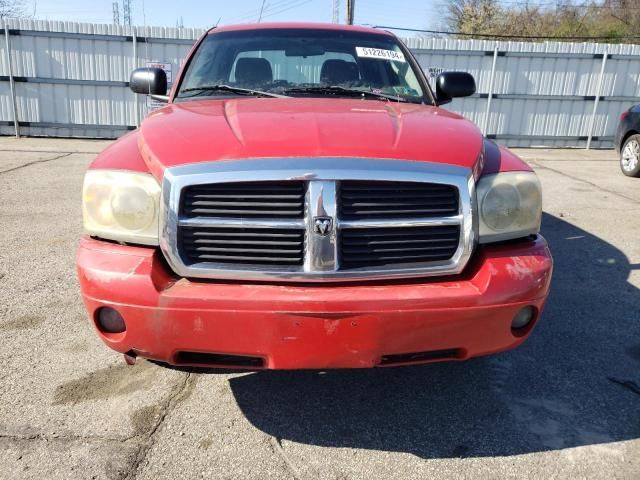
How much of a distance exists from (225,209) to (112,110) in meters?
12.0

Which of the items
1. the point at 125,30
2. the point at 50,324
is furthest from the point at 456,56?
the point at 50,324

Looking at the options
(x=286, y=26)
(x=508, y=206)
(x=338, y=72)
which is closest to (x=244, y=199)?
(x=508, y=206)

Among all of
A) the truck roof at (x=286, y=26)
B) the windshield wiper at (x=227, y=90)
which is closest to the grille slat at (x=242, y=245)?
the windshield wiper at (x=227, y=90)

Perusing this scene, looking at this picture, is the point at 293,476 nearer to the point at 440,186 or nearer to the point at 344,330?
the point at 344,330

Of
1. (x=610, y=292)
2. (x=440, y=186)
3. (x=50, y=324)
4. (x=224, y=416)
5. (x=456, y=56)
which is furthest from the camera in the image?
(x=456, y=56)

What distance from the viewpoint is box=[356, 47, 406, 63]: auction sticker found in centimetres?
353

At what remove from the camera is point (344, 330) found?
1881mm

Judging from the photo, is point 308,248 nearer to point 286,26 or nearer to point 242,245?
point 242,245

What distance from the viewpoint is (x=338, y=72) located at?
11.0 ft

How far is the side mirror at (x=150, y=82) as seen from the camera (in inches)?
140

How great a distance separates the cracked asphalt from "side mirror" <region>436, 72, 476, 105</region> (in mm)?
1662

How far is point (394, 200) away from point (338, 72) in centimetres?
163

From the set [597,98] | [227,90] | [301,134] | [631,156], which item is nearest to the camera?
[301,134]

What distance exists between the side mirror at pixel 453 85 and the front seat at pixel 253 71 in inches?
47.8
